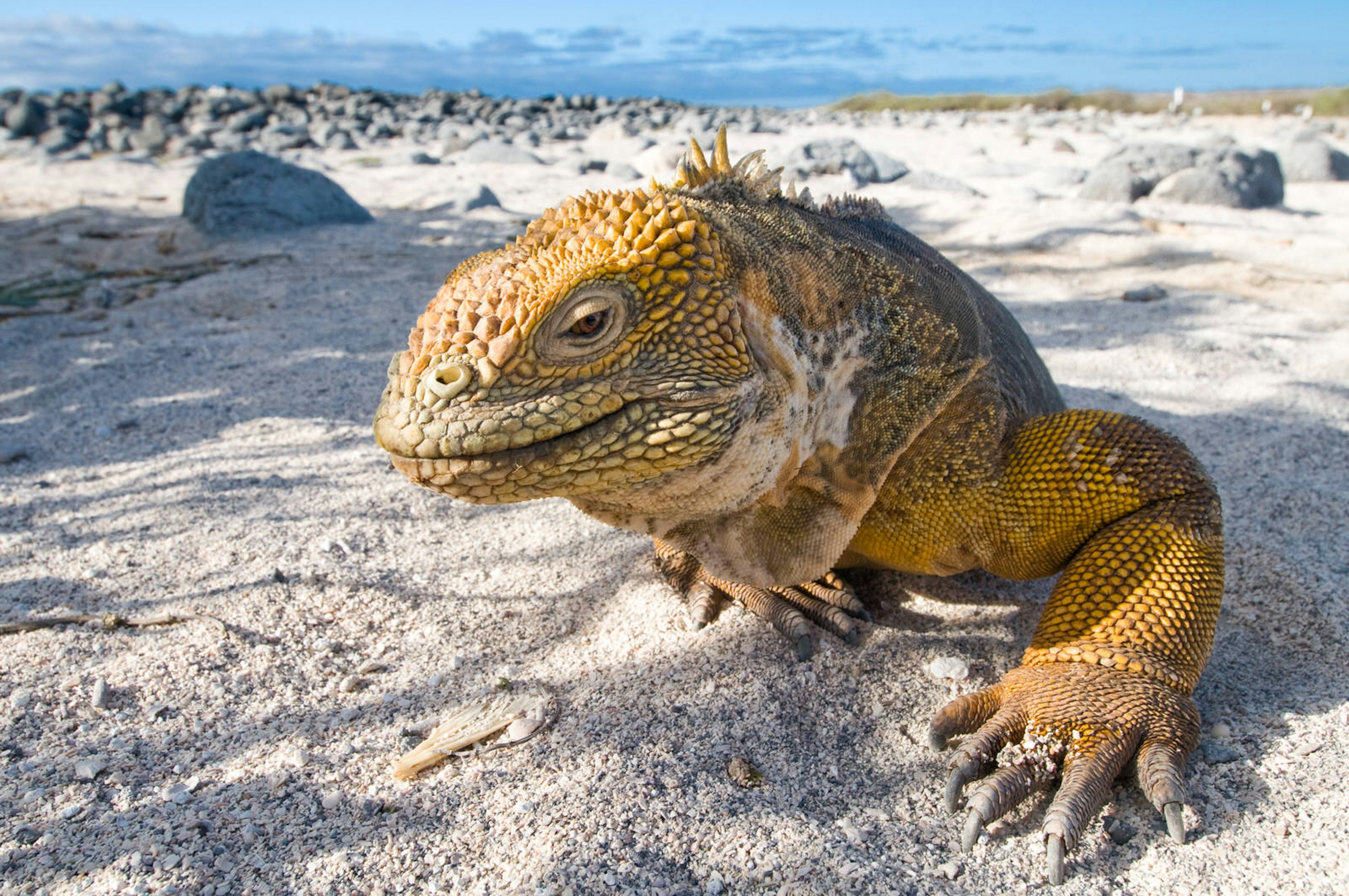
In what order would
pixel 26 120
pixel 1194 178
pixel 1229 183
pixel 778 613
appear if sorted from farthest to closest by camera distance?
pixel 26 120, pixel 1194 178, pixel 1229 183, pixel 778 613

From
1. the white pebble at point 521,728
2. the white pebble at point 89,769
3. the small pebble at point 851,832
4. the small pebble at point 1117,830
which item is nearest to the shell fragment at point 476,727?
the white pebble at point 521,728

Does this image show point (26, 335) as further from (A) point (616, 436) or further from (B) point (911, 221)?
(B) point (911, 221)

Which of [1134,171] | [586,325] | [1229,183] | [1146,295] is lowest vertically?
[1146,295]

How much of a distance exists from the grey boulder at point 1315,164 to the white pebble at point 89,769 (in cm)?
1620

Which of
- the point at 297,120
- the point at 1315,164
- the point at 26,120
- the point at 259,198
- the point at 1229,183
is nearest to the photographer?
the point at 259,198

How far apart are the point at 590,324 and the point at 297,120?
78.4ft

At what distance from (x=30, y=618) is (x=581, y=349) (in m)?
2.42

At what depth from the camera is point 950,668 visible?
2922mm

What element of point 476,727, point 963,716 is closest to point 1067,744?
point 963,716

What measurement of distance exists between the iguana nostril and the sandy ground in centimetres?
111

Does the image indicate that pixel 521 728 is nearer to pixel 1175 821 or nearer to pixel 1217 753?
pixel 1175 821

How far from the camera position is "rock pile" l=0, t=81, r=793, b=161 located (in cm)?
1842

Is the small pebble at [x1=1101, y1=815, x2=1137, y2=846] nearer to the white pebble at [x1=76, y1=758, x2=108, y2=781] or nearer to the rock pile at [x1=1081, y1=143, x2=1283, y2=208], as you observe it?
the white pebble at [x1=76, y1=758, x2=108, y2=781]

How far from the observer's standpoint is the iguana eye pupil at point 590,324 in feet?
6.88
